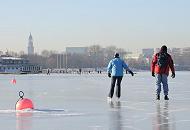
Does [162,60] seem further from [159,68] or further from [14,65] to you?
[14,65]

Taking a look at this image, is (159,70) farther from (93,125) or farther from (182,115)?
(93,125)

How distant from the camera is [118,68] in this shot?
53.9 feet

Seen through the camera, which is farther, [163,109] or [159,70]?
[159,70]

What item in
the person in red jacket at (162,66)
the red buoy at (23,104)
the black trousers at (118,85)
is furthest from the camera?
the black trousers at (118,85)

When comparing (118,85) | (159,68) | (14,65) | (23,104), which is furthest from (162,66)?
(14,65)

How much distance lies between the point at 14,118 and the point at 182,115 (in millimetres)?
3529

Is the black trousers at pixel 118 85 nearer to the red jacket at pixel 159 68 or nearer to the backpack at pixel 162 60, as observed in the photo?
the red jacket at pixel 159 68

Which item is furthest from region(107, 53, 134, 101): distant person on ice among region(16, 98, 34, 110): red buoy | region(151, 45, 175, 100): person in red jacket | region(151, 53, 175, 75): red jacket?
region(16, 98, 34, 110): red buoy

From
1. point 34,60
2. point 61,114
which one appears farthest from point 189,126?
point 34,60

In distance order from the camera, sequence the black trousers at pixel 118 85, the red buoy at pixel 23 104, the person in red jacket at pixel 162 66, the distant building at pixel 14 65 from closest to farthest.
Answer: the red buoy at pixel 23 104, the person in red jacket at pixel 162 66, the black trousers at pixel 118 85, the distant building at pixel 14 65

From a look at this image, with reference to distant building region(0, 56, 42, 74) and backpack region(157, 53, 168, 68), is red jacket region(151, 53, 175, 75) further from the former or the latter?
distant building region(0, 56, 42, 74)

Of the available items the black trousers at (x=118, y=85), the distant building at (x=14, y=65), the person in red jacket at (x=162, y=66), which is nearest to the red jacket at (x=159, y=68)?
the person in red jacket at (x=162, y=66)

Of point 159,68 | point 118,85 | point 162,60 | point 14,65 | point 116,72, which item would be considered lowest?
point 118,85

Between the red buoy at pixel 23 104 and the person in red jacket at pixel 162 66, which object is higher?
the person in red jacket at pixel 162 66
